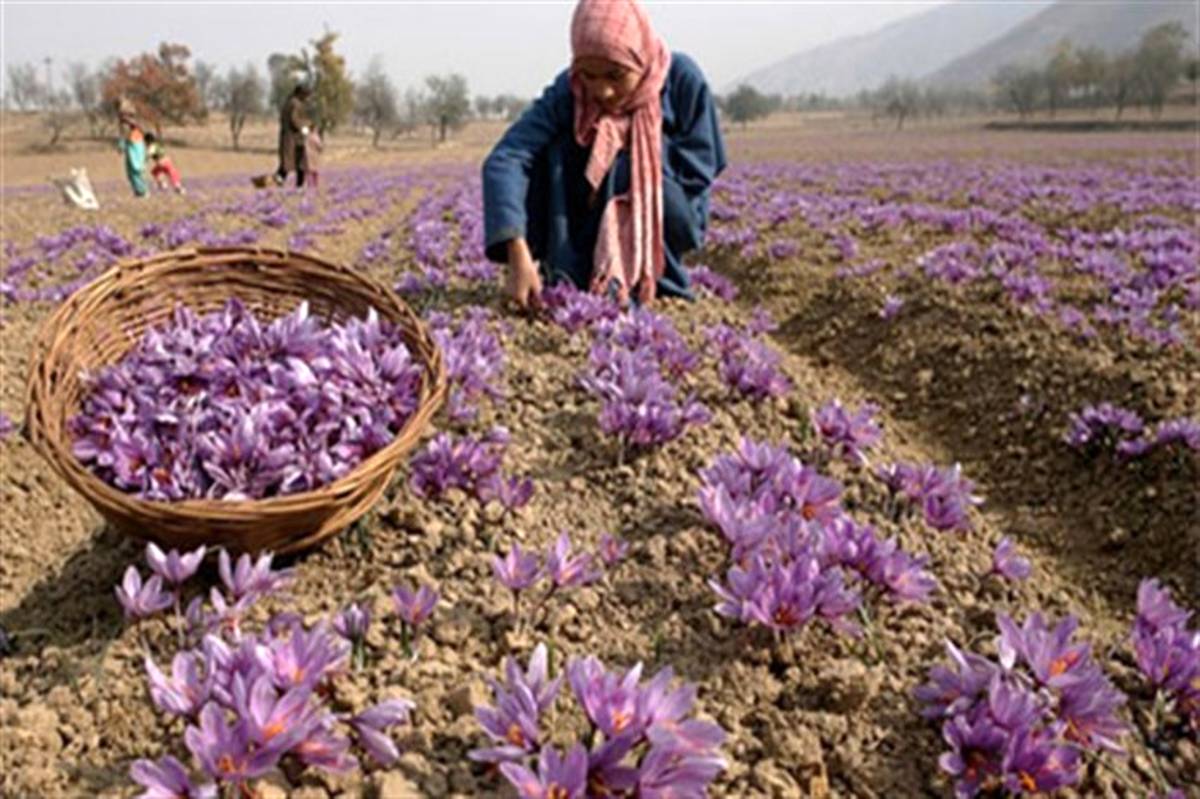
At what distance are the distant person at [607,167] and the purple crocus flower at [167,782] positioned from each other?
12.2 ft

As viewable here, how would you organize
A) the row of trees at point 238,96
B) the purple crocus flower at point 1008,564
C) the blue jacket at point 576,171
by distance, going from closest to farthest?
the purple crocus flower at point 1008,564 < the blue jacket at point 576,171 < the row of trees at point 238,96

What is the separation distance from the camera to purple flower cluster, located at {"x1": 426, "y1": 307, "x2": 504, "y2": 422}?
3.57 m

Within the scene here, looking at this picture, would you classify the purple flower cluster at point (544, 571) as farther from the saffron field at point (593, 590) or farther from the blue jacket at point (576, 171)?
the blue jacket at point (576, 171)

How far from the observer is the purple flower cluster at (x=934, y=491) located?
287 centimetres

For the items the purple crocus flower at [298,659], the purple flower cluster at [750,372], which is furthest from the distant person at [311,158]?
the purple crocus flower at [298,659]

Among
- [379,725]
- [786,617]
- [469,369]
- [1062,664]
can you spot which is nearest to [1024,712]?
[1062,664]

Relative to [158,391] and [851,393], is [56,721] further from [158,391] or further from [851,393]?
[851,393]

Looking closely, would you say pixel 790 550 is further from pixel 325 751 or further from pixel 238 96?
pixel 238 96

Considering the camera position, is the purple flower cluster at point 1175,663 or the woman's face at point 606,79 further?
the woman's face at point 606,79

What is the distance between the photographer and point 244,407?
2580 mm

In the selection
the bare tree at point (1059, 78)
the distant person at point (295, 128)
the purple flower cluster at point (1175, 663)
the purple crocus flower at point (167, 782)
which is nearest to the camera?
the purple crocus flower at point (167, 782)

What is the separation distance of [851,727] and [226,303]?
2.49m

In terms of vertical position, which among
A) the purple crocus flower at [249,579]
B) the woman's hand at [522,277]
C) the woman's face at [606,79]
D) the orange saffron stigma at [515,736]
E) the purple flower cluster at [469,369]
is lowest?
the orange saffron stigma at [515,736]

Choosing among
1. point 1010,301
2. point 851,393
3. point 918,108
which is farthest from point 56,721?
point 918,108
